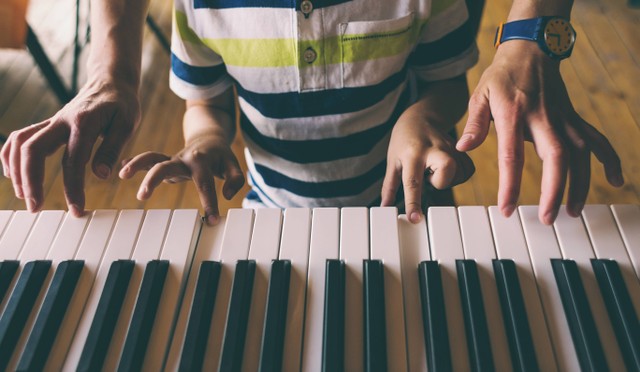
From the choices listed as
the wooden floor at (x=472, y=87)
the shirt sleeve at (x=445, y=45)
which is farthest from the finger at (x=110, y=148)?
the wooden floor at (x=472, y=87)

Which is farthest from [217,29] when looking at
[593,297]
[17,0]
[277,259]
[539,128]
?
[17,0]

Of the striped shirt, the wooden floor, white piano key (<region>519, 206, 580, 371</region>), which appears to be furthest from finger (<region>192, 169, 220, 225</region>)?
the wooden floor

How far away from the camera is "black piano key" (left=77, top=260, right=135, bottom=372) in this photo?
54 centimetres

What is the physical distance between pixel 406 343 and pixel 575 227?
278mm

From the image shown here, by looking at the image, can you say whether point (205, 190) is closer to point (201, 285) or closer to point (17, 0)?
point (201, 285)

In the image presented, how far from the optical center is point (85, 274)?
62 cm

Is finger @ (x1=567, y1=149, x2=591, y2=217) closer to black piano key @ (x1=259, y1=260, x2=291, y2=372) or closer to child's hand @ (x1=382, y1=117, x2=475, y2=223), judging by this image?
child's hand @ (x1=382, y1=117, x2=475, y2=223)

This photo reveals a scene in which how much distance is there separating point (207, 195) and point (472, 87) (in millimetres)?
1929

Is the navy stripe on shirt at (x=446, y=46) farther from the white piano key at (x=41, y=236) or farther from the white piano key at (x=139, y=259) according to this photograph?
the white piano key at (x=41, y=236)

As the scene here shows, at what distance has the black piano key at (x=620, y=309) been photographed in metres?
0.51

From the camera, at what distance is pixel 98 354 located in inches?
21.3

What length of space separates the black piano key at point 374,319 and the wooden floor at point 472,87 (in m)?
1.38

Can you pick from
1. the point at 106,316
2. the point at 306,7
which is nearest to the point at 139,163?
the point at 106,316

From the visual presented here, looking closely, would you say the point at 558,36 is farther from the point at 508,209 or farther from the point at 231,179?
the point at 231,179
